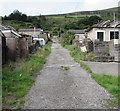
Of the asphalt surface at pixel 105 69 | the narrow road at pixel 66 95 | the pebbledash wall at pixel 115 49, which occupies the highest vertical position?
the pebbledash wall at pixel 115 49

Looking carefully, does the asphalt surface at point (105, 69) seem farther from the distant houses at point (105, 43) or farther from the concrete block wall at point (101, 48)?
the concrete block wall at point (101, 48)

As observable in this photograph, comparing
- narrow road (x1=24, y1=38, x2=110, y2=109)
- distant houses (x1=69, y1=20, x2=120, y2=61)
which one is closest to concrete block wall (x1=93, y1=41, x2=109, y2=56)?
distant houses (x1=69, y1=20, x2=120, y2=61)

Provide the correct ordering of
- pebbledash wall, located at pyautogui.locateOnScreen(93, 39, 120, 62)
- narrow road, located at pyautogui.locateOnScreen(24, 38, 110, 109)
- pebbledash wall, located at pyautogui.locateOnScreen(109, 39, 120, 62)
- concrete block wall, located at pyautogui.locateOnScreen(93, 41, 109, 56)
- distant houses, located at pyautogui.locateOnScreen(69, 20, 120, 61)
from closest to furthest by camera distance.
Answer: narrow road, located at pyautogui.locateOnScreen(24, 38, 110, 109) → pebbledash wall, located at pyautogui.locateOnScreen(109, 39, 120, 62) → distant houses, located at pyautogui.locateOnScreen(69, 20, 120, 61) → pebbledash wall, located at pyautogui.locateOnScreen(93, 39, 120, 62) → concrete block wall, located at pyautogui.locateOnScreen(93, 41, 109, 56)

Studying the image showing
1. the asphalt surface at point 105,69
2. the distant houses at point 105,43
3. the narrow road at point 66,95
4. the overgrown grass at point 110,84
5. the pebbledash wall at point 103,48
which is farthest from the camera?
the pebbledash wall at point 103,48

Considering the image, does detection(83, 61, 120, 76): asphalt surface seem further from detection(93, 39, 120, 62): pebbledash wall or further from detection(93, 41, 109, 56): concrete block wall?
detection(93, 41, 109, 56): concrete block wall

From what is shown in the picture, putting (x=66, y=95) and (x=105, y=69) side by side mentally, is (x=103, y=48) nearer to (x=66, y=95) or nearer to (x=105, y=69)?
(x=105, y=69)

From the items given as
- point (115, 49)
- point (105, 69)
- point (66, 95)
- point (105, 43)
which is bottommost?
point (66, 95)

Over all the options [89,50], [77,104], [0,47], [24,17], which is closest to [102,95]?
[77,104]

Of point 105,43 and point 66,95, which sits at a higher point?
point 105,43

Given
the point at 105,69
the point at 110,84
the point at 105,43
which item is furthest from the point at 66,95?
the point at 105,43

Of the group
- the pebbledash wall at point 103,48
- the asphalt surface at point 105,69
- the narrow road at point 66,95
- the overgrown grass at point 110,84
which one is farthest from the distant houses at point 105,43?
the narrow road at point 66,95

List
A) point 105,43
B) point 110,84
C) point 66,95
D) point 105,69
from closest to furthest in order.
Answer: point 66,95
point 110,84
point 105,69
point 105,43

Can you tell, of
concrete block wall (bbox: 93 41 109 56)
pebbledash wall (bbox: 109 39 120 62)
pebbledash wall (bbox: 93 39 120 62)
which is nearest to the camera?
pebbledash wall (bbox: 109 39 120 62)

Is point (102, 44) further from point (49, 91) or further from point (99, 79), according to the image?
point (49, 91)
